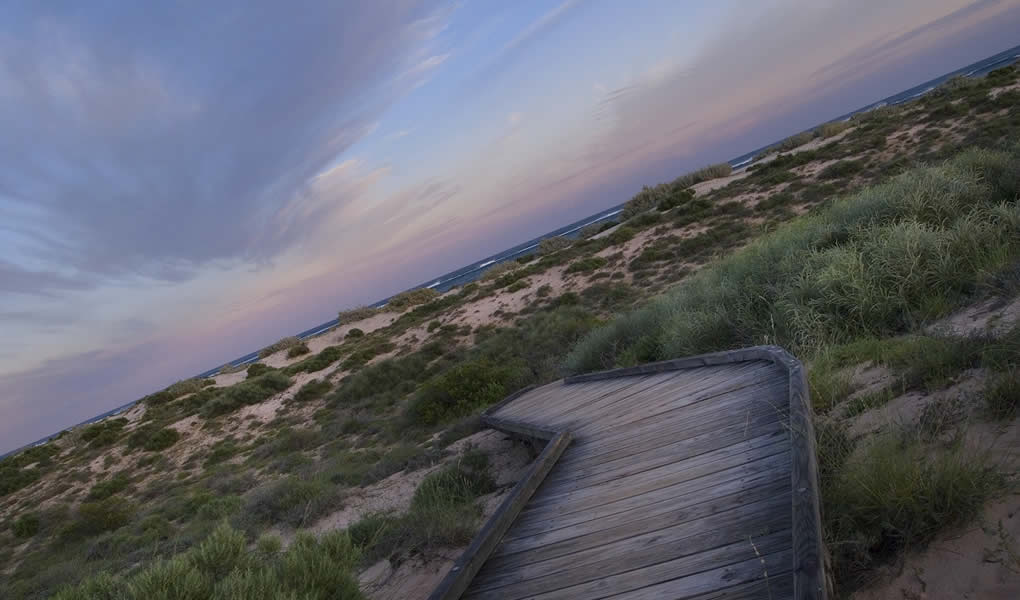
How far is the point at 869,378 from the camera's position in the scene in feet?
14.4

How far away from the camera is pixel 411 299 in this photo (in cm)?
3759

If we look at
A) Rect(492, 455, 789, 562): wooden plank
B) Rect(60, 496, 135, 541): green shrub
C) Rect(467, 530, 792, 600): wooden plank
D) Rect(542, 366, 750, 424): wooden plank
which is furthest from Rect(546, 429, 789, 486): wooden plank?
Rect(60, 496, 135, 541): green shrub

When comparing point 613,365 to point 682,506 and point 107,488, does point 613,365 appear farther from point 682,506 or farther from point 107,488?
point 107,488

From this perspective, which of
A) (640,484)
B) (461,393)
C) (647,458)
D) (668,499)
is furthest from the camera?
(461,393)

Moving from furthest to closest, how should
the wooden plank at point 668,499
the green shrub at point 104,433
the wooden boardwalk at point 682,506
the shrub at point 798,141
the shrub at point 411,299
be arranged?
the shrub at point 411,299, the shrub at point 798,141, the green shrub at point 104,433, the wooden plank at point 668,499, the wooden boardwalk at point 682,506

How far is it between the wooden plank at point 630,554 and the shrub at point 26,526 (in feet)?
59.7

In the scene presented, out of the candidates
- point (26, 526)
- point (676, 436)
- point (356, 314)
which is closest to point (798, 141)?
point (356, 314)

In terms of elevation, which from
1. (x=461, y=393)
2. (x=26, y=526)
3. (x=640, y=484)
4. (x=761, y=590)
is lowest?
(x=461, y=393)

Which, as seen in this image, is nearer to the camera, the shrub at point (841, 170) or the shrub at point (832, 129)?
the shrub at point (841, 170)

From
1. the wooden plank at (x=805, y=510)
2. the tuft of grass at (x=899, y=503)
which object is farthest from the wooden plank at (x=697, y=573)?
the tuft of grass at (x=899, y=503)

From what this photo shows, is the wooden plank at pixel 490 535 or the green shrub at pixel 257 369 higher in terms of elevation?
the green shrub at pixel 257 369

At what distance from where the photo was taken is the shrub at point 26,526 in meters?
15.0

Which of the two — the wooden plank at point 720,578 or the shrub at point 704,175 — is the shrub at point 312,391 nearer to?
the wooden plank at point 720,578

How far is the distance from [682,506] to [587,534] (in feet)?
1.85
